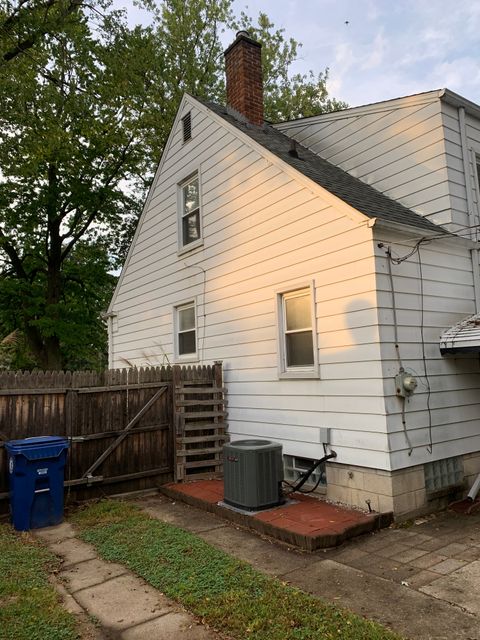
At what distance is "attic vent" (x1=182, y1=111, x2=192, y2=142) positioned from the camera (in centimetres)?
1061

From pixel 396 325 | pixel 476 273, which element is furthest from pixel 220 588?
pixel 476 273

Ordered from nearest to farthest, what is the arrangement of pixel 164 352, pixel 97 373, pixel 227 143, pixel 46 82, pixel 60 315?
1. pixel 97 373
2. pixel 227 143
3. pixel 164 352
4. pixel 46 82
5. pixel 60 315

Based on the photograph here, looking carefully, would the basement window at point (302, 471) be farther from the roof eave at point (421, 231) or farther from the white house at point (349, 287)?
the roof eave at point (421, 231)

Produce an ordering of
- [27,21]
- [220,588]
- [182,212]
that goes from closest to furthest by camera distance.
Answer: [220,588], [182,212], [27,21]

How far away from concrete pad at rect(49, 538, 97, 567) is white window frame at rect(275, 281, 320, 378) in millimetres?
3557

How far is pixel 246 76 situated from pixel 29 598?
1068 centimetres

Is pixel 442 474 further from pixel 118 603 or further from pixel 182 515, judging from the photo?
pixel 118 603

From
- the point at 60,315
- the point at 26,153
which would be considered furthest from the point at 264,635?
the point at 60,315

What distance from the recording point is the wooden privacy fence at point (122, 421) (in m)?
6.51

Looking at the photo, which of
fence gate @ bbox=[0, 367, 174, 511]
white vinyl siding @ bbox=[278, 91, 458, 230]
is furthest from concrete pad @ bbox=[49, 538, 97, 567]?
white vinyl siding @ bbox=[278, 91, 458, 230]

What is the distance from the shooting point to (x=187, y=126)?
10.7 meters

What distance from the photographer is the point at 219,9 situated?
72.3ft

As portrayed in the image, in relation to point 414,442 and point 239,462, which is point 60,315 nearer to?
point 239,462

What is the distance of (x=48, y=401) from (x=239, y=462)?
2934mm
